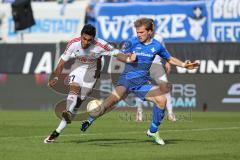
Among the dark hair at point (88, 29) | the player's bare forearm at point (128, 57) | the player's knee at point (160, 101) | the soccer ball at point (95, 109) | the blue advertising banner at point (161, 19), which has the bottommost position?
the blue advertising banner at point (161, 19)

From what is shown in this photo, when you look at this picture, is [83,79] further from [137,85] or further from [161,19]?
[161,19]

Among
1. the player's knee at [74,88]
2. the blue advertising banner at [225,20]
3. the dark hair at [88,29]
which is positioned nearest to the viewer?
the dark hair at [88,29]

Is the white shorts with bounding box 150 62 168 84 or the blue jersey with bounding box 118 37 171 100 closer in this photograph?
the blue jersey with bounding box 118 37 171 100

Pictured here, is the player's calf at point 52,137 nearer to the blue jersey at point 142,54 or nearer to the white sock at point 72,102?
the white sock at point 72,102

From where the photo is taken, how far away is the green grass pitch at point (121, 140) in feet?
44.8

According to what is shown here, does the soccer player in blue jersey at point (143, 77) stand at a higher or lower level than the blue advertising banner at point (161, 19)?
higher

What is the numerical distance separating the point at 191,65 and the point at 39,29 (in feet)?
66.6

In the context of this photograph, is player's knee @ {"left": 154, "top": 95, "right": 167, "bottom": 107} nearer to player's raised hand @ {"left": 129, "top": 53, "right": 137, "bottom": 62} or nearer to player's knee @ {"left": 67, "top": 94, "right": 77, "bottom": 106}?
player's raised hand @ {"left": 129, "top": 53, "right": 137, "bottom": 62}

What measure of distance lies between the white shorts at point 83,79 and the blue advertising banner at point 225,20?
15178 mm

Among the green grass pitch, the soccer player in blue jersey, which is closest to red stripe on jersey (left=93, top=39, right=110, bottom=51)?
the soccer player in blue jersey

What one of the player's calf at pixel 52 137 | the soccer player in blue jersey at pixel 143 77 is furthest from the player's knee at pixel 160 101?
the player's calf at pixel 52 137

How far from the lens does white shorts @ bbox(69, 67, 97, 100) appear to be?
54.3 feet

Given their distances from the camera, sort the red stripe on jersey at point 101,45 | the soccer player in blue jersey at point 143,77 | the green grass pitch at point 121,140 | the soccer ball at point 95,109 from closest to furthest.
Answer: the green grass pitch at point 121,140
the soccer player in blue jersey at point 143,77
the soccer ball at point 95,109
the red stripe on jersey at point 101,45

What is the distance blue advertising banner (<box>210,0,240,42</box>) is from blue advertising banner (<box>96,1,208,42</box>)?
0.34 m
